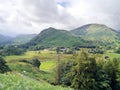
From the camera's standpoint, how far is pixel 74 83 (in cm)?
6181

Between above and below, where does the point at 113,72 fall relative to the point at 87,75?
below

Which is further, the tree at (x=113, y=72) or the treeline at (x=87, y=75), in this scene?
the tree at (x=113, y=72)

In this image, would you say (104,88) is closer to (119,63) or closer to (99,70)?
(99,70)

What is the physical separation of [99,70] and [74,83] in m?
7.22

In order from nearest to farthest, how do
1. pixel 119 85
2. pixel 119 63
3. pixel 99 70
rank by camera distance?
1. pixel 99 70
2. pixel 119 85
3. pixel 119 63

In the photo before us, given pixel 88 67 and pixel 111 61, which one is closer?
pixel 88 67

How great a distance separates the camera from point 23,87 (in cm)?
1403

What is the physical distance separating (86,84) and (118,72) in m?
14.8

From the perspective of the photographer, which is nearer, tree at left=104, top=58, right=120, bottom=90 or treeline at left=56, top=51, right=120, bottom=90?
treeline at left=56, top=51, right=120, bottom=90

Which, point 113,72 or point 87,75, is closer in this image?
point 87,75

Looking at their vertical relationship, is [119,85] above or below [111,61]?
below

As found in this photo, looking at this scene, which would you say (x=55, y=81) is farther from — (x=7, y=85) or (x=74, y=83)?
(x=7, y=85)

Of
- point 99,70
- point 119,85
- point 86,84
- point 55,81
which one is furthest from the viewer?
point 55,81

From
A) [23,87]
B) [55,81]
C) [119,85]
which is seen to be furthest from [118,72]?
[23,87]
